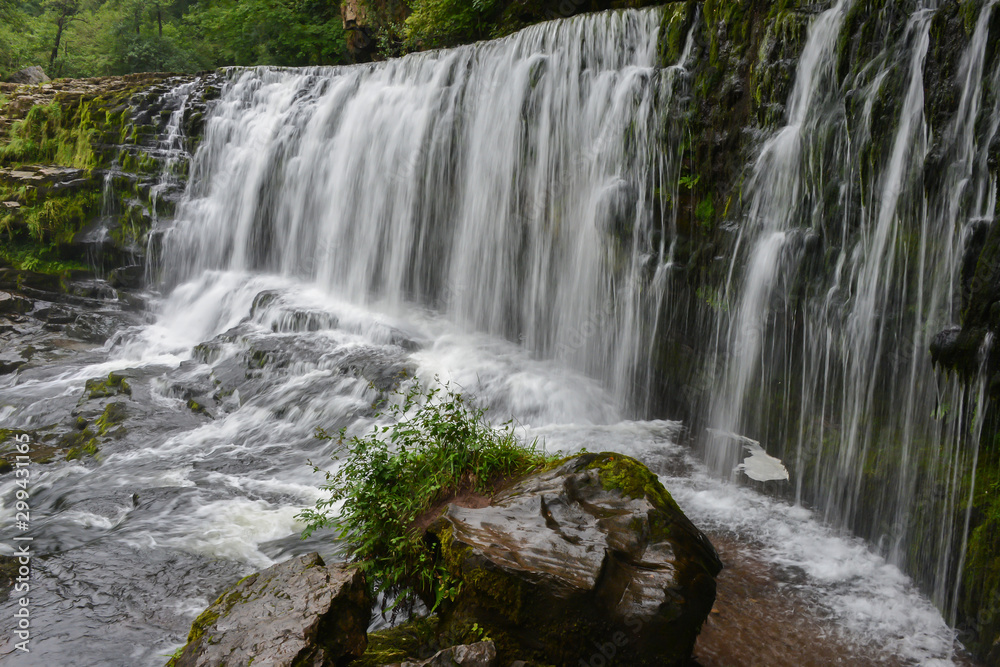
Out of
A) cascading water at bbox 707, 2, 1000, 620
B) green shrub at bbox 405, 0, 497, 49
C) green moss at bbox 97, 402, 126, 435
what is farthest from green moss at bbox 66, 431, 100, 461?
green shrub at bbox 405, 0, 497, 49

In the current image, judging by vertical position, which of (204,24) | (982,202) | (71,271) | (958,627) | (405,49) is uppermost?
(204,24)

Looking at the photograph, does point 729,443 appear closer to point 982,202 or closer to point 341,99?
point 982,202

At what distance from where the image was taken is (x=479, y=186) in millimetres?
9695

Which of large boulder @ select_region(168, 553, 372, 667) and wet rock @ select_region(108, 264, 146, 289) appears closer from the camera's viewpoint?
large boulder @ select_region(168, 553, 372, 667)

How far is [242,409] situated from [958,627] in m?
7.67

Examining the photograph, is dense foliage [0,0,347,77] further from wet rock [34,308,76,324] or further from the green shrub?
wet rock [34,308,76,324]

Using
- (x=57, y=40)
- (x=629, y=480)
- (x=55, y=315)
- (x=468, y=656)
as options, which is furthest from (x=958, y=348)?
(x=57, y=40)

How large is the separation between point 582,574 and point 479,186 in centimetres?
726

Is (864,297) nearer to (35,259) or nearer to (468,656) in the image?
(468,656)

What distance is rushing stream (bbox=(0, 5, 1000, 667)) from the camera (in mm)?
4605

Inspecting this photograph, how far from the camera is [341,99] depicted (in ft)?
41.4

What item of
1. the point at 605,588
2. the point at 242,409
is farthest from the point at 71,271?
the point at 605,588

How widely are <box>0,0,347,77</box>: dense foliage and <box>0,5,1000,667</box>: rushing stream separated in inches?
260

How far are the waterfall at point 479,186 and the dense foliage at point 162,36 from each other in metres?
5.89
